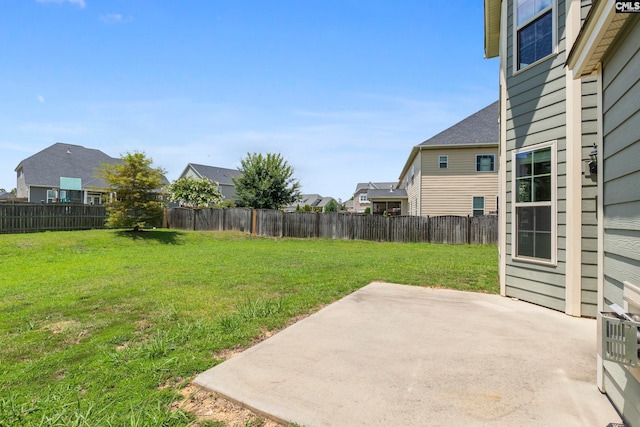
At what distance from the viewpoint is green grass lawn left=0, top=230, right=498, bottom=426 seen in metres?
2.23

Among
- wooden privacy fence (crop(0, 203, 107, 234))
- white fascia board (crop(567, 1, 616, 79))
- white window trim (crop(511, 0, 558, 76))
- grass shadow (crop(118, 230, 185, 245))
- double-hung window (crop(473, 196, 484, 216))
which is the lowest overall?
grass shadow (crop(118, 230, 185, 245))

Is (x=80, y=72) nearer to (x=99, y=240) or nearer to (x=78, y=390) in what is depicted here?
(x=99, y=240)

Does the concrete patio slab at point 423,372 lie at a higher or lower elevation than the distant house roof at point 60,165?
lower

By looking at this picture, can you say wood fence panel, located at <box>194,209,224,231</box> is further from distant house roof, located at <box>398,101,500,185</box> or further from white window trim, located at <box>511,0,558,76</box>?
white window trim, located at <box>511,0,558,76</box>

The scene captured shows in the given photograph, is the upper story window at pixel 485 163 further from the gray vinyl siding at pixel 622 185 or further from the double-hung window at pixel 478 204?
the gray vinyl siding at pixel 622 185

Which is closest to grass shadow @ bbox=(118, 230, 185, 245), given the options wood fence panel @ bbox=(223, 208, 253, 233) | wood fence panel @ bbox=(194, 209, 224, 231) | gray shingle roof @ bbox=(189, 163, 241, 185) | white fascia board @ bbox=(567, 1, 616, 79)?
wood fence panel @ bbox=(194, 209, 224, 231)

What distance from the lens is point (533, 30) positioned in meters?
4.86

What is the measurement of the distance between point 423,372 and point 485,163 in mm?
17092

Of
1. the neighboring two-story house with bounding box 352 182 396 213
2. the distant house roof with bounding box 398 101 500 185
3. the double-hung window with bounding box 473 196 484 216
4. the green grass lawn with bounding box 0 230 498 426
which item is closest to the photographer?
the green grass lawn with bounding box 0 230 498 426

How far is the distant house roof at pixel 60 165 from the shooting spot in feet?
79.1

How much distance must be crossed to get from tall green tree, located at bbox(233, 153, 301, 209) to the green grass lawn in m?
16.1

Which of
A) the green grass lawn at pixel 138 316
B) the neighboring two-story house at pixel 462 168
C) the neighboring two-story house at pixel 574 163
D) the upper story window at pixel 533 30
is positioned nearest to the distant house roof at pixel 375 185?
the neighboring two-story house at pixel 462 168

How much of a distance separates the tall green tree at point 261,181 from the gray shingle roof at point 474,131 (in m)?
12.6

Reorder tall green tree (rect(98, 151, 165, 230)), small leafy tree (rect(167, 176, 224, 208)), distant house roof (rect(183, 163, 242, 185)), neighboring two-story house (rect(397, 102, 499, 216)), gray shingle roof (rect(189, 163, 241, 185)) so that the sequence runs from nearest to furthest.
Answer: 1. tall green tree (rect(98, 151, 165, 230))
2. neighboring two-story house (rect(397, 102, 499, 216))
3. small leafy tree (rect(167, 176, 224, 208))
4. distant house roof (rect(183, 163, 242, 185))
5. gray shingle roof (rect(189, 163, 241, 185))
